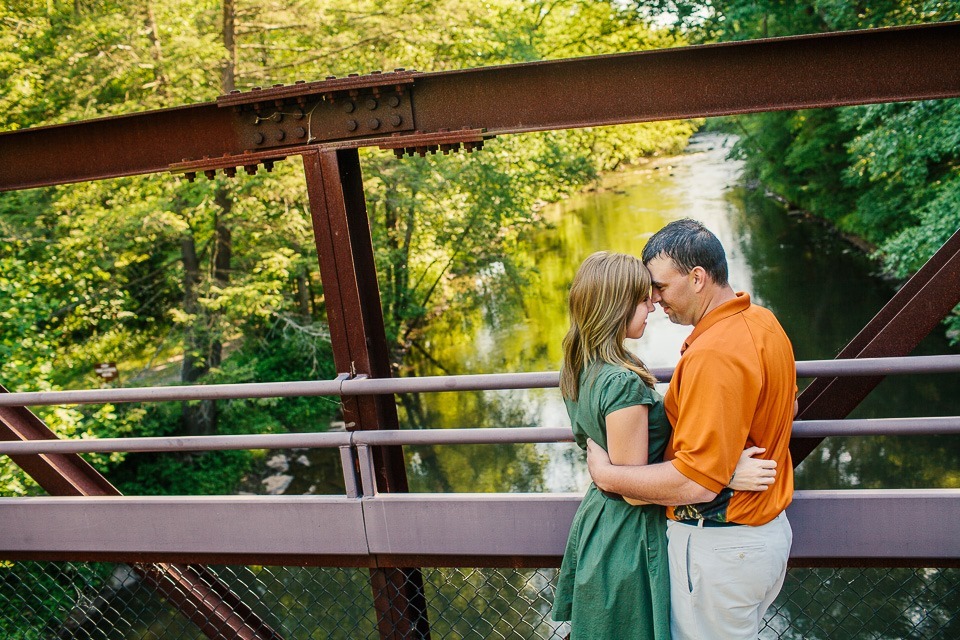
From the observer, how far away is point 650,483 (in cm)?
229

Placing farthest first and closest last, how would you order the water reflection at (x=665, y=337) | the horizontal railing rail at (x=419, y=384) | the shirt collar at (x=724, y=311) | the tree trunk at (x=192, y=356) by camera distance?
1. the tree trunk at (x=192, y=356)
2. the water reflection at (x=665, y=337)
3. the horizontal railing rail at (x=419, y=384)
4. the shirt collar at (x=724, y=311)

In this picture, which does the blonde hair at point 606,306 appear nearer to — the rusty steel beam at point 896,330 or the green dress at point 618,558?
the green dress at point 618,558

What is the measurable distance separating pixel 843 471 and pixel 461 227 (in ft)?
29.7

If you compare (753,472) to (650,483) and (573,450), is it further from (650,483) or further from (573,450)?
(573,450)

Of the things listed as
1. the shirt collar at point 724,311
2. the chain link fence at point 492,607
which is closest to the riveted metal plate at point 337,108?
the shirt collar at point 724,311

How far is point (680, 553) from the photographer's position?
2.40 meters

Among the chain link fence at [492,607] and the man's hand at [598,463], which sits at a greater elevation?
the man's hand at [598,463]

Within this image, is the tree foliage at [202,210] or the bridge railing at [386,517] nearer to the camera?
the bridge railing at [386,517]

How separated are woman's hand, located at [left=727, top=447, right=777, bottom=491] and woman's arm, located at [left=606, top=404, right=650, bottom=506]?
25 centimetres

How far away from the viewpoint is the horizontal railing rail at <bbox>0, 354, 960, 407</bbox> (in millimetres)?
2686

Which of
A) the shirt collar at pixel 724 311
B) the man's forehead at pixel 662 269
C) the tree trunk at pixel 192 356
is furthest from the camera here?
the tree trunk at pixel 192 356

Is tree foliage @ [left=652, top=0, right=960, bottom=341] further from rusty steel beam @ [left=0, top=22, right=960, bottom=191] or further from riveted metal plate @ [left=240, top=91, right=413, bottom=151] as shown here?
riveted metal plate @ [left=240, top=91, right=413, bottom=151]

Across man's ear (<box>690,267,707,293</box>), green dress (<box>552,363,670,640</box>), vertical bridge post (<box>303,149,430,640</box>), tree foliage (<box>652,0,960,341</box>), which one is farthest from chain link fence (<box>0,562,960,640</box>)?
man's ear (<box>690,267,707,293</box>)

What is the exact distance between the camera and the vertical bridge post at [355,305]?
3.50m
